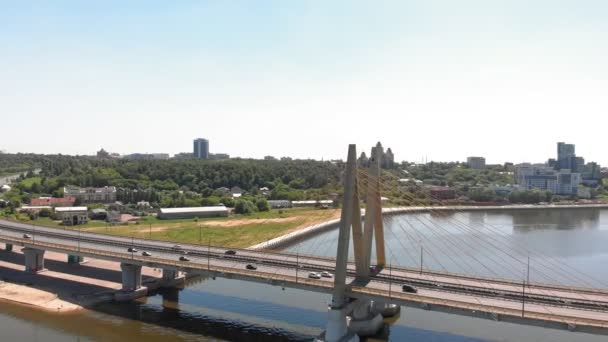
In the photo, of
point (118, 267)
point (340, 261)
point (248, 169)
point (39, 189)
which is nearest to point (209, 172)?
point (248, 169)

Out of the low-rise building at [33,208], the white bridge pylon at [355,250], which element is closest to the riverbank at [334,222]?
the white bridge pylon at [355,250]

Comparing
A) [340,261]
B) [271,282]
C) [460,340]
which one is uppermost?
[340,261]

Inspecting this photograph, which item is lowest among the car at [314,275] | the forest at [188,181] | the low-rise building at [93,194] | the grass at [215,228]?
the grass at [215,228]

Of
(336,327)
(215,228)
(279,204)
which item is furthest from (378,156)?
(279,204)

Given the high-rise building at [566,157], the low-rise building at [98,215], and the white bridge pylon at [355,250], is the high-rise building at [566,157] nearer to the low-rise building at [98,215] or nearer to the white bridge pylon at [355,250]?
the low-rise building at [98,215]

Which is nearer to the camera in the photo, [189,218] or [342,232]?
[342,232]

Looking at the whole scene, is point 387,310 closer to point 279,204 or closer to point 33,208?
point 279,204

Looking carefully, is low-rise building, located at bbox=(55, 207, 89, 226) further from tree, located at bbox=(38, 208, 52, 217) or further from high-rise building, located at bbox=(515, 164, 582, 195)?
high-rise building, located at bbox=(515, 164, 582, 195)

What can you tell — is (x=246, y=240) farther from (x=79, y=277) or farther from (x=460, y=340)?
(x=460, y=340)
